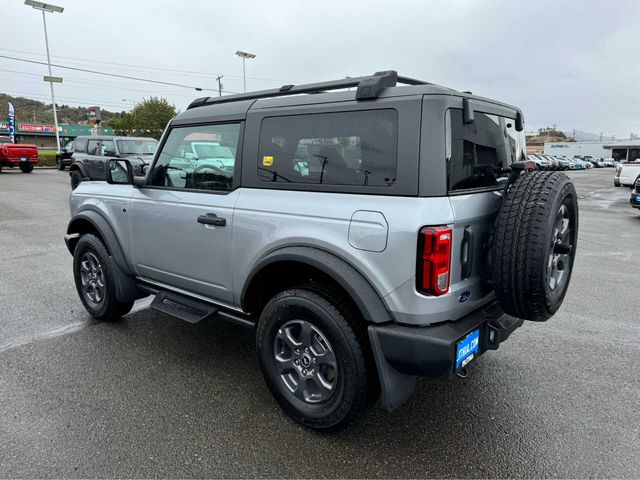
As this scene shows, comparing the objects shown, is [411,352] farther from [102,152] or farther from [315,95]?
[102,152]

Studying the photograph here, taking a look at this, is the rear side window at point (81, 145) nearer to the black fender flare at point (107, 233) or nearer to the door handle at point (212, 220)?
the black fender flare at point (107, 233)

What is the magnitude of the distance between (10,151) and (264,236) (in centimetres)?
2601

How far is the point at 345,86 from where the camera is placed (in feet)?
9.13

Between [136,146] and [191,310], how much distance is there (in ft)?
38.9

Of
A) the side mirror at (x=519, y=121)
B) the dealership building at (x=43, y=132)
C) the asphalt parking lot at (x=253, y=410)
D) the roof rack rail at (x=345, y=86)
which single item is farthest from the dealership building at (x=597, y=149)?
the roof rack rail at (x=345, y=86)

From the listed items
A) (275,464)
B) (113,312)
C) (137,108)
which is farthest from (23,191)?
(137,108)

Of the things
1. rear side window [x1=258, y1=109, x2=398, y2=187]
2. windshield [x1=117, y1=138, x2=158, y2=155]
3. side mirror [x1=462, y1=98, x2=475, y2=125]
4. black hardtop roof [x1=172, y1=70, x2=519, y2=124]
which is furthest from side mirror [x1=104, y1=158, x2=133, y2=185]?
windshield [x1=117, y1=138, x2=158, y2=155]

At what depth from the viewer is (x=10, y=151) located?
23078mm

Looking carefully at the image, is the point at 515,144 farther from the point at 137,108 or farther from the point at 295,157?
the point at 137,108

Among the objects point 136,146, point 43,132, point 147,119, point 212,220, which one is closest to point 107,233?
point 212,220

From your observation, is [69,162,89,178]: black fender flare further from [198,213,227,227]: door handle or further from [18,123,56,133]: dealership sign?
[18,123,56,133]: dealership sign

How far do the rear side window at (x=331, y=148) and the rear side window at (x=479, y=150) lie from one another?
1.02ft

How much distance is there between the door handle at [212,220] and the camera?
9.89 feet

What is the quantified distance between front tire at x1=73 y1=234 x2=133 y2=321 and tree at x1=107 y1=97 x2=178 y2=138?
157 ft
